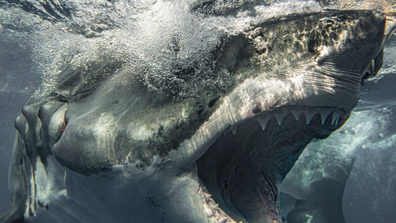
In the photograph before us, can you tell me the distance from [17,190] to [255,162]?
2920 mm

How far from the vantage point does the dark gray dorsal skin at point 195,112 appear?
1638 millimetres

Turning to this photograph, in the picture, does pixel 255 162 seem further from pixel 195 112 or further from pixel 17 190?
pixel 17 190

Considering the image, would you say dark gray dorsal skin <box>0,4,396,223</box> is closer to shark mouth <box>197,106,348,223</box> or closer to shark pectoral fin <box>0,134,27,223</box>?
shark mouth <box>197,106,348,223</box>

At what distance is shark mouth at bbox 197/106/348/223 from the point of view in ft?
7.80

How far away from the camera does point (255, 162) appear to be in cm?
278

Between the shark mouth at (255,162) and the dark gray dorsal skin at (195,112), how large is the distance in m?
0.04

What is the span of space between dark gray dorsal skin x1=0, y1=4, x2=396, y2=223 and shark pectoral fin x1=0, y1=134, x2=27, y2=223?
82 centimetres

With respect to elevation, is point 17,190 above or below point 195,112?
below

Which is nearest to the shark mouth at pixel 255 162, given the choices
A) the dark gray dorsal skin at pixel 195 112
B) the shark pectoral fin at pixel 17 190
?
the dark gray dorsal skin at pixel 195 112

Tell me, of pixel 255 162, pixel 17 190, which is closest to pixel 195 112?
pixel 255 162

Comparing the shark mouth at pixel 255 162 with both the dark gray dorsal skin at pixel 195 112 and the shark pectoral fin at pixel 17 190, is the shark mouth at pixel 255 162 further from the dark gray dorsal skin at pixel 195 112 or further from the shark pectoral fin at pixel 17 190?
the shark pectoral fin at pixel 17 190

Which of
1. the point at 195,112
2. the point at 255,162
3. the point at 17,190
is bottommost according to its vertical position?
the point at 255,162

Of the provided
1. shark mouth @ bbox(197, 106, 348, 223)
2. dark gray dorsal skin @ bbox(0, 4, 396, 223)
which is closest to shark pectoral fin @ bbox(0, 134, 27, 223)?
dark gray dorsal skin @ bbox(0, 4, 396, 223)

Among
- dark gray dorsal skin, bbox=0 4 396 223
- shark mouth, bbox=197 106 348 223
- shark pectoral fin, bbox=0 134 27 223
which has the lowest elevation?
shark mouth, bbox=197 106 348 223
